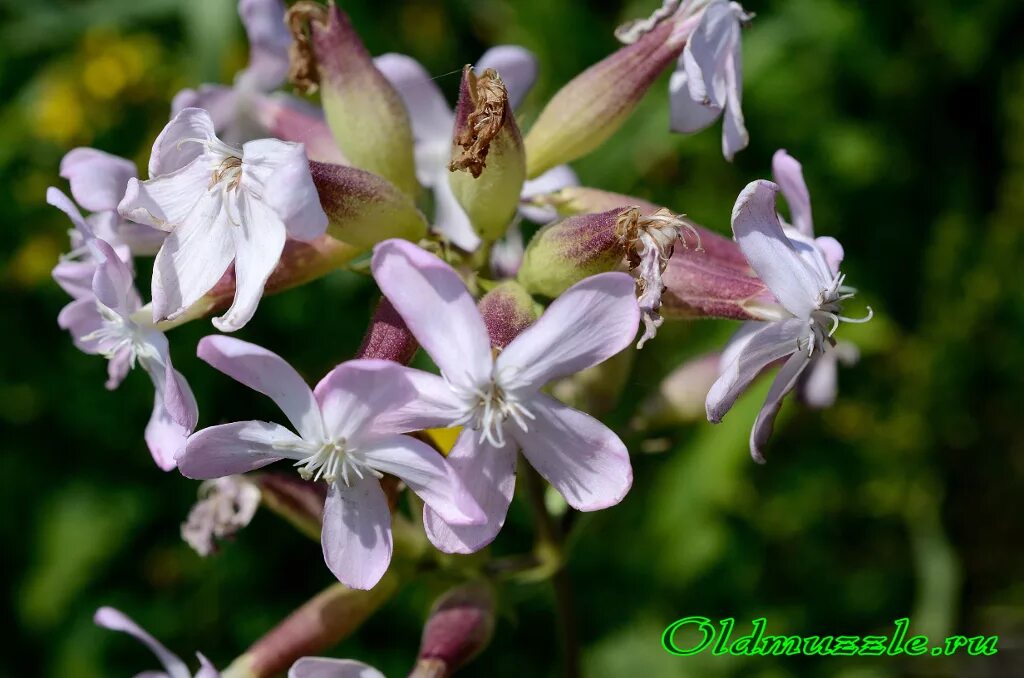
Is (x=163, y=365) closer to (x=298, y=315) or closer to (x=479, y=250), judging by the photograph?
(x=479, y=250)

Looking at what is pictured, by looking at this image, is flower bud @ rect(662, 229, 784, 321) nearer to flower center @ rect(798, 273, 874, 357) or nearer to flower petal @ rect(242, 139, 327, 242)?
flower center @ rect(798, 273, 874, 357)

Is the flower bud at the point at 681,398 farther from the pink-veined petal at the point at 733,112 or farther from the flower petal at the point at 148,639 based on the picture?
the flower petal at the point at 148,639

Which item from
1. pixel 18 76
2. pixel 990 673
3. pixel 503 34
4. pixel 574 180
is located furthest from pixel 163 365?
pixel 990 673

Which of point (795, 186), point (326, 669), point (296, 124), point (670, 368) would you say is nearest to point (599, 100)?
point (795, 186)

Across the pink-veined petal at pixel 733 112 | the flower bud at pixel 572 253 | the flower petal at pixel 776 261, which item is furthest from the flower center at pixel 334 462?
the pink-veined petal at pixel 733 112

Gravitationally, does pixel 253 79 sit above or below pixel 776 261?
above

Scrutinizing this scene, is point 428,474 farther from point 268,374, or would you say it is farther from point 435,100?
point 435,100
